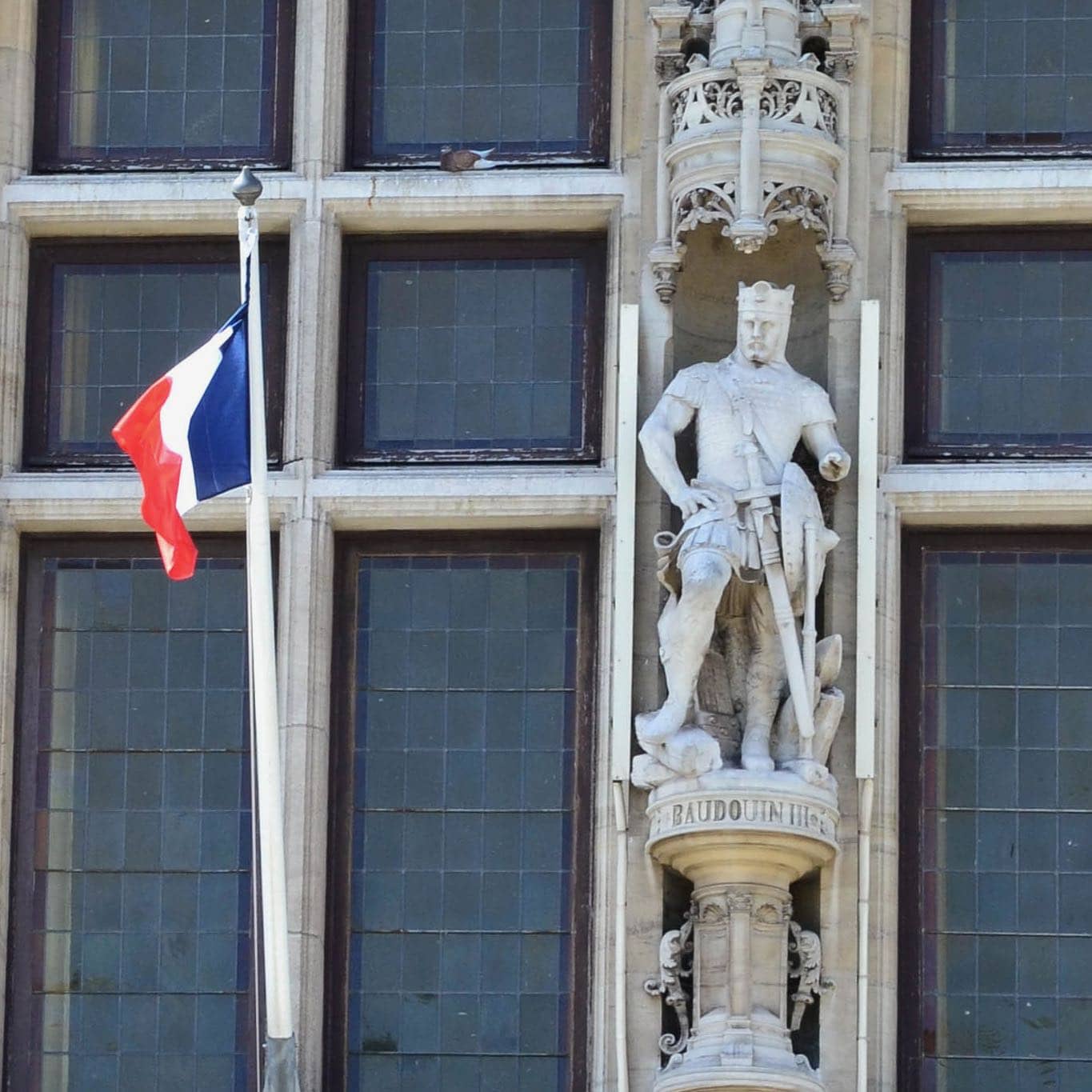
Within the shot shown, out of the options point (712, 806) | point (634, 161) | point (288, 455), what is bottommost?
point (712, 806)

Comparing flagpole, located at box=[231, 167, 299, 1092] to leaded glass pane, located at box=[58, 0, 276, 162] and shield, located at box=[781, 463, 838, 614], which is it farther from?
shield, located at box=[781, 463, 838, 614]

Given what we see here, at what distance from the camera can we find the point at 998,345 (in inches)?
1029

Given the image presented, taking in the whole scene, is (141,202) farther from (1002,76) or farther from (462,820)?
(1002,76)

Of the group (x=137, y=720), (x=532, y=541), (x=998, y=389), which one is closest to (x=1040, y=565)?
(x=998, y=389)

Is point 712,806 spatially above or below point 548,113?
below

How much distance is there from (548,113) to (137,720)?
12.8ft

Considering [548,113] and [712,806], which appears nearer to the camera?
[712,806]

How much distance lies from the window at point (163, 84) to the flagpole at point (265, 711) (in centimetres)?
193

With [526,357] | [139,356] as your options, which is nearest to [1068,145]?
[526,357]

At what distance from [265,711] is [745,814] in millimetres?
2414

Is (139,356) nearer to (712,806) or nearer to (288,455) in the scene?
(288,455)

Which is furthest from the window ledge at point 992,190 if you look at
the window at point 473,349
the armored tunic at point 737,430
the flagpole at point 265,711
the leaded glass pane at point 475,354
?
the flagpole at point 265,711

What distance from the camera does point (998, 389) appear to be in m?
26.1

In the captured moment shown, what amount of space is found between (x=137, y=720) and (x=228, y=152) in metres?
3.14
